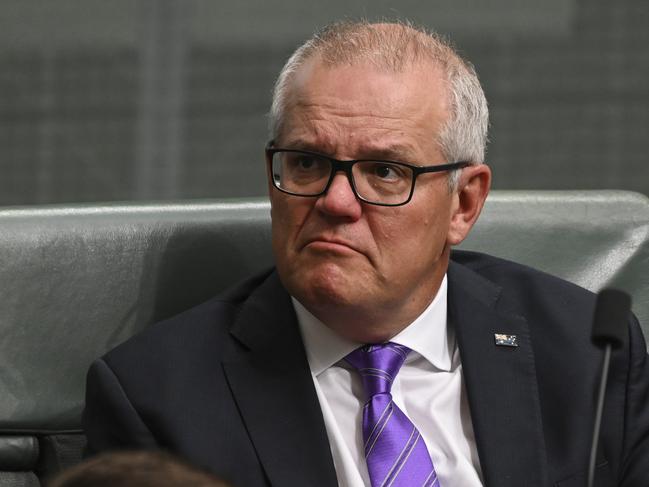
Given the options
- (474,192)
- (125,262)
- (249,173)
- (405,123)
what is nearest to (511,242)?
(474,192)

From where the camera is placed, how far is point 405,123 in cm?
197

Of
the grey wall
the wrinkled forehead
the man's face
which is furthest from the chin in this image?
the grey wall

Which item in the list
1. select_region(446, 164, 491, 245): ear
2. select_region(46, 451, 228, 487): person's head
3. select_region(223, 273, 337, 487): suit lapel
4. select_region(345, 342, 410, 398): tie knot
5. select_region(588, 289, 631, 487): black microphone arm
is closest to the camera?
select_region(46, 451, 228, 487): person's head

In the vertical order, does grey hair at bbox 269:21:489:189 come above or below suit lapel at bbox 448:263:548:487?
above

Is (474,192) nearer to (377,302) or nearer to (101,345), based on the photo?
(377,302)

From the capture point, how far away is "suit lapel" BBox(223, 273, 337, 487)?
1.88 meters

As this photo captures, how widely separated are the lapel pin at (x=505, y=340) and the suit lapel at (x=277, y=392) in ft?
1.07

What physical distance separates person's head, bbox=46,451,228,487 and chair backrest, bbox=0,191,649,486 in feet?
3.80

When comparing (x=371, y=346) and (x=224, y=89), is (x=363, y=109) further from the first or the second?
(x=224, y=89)

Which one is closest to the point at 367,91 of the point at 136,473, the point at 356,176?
the point at 356,176

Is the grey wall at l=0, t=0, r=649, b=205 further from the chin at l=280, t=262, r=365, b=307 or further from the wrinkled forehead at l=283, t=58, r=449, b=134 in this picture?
the chin at l=280, t=262, r=365, b=307

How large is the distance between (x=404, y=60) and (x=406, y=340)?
0.45 metres

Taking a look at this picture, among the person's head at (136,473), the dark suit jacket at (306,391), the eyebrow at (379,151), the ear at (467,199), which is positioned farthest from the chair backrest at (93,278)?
the person's head at (136,473)

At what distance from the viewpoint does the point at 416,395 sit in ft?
6.70
